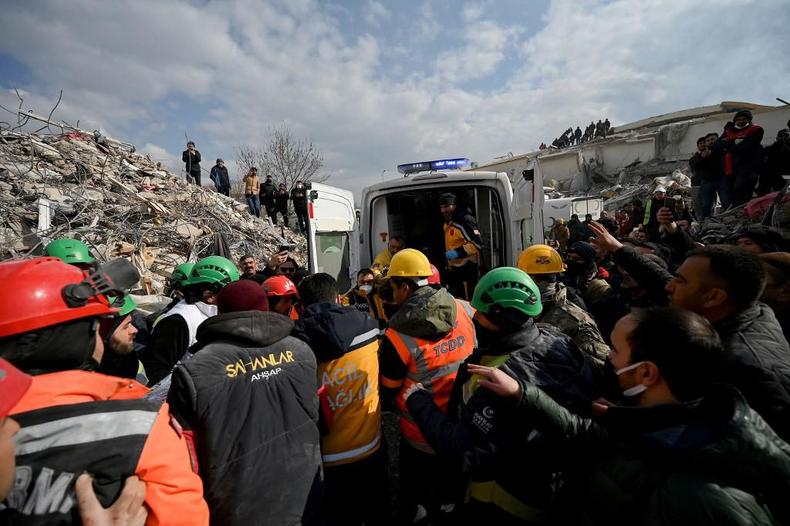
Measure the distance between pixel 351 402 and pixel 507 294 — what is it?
1199mm

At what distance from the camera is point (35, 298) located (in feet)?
3.68

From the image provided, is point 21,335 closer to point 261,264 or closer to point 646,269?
point 646,269

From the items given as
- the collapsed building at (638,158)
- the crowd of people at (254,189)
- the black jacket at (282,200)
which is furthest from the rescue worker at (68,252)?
the collapsed building at (638,158)

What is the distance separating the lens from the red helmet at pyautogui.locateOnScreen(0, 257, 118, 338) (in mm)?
1078

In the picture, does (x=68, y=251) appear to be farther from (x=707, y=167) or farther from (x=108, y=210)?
(x=707, y=167)

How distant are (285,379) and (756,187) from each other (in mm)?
9355

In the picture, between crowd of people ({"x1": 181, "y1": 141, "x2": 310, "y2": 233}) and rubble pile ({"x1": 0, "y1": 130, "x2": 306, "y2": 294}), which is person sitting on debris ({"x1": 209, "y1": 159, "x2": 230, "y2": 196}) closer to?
crowd of people ({"x1": 181, "y1": 141, "x2": 310, "y2": 233})

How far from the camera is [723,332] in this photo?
1.68m

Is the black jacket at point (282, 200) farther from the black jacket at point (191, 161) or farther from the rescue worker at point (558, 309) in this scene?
the rescue worker at point (558, 309)

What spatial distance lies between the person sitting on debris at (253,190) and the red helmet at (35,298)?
13663mm

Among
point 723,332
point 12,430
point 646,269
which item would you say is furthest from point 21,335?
point 646,269

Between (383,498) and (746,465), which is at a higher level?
(746,465)

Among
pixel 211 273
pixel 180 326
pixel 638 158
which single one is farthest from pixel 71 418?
pixel 638 158

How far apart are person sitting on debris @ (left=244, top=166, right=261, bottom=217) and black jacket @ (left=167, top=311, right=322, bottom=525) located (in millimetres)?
13363
